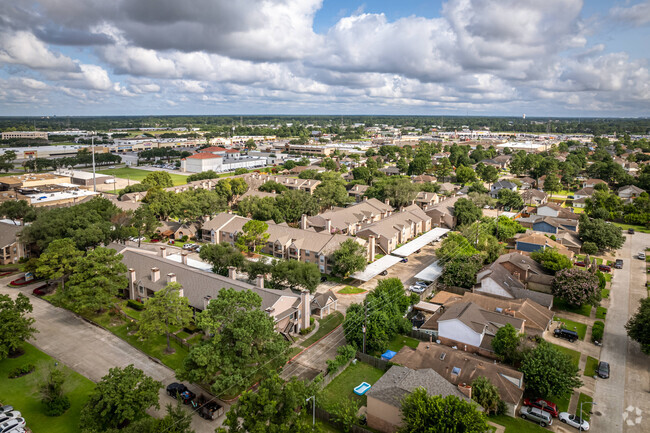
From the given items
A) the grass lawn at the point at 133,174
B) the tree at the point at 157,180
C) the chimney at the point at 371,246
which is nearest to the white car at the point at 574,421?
the chimney at the point at 371,246

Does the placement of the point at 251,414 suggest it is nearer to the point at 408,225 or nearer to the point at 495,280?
the point at 495,280

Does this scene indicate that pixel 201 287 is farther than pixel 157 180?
No

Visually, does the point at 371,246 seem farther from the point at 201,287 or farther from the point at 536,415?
the point at 536,415

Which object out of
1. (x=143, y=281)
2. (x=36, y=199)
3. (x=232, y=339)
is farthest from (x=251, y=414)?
(x=36, y=199)

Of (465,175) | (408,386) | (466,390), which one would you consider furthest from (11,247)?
(465,175)

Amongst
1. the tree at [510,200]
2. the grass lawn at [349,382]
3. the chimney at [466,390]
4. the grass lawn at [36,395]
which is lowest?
the grass lawn at [36,395]

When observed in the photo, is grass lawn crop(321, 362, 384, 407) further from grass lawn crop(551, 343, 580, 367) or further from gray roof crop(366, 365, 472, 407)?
grass lawn crop(551, 343, 580, 367)

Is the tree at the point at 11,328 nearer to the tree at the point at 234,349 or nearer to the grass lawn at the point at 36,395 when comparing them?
the grass lawn at the point at 36,395
